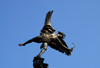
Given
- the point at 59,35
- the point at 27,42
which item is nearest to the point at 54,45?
the point at 59,35

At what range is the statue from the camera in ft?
41.8

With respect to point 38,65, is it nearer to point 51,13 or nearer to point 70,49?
point 70,49

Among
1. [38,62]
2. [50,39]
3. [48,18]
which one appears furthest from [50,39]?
[38,62]

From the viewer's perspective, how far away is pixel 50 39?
12.9 meters

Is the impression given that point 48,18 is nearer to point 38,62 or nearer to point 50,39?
point 50,39

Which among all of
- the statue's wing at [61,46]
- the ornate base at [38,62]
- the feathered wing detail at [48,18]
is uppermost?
the feathered wing detail at [48,18]

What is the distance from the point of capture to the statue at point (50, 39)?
12754 millimetres

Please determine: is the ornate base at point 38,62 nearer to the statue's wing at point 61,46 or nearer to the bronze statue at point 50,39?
the bronze statue at point 50,39

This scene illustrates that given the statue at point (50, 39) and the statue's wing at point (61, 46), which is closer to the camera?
the statue at point (50, 39)

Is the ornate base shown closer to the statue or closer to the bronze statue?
the statue

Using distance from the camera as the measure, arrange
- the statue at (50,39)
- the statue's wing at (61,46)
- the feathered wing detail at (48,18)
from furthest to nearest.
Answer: the feathered wing detail at (48,18) → the statue's wing at (61,46) → the statue at (50,39)

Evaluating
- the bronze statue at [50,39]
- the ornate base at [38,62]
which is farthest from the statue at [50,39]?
the ornate base at [38,62]

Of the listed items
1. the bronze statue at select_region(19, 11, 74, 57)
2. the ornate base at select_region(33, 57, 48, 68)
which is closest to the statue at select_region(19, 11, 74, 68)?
the bronze statue at select_region(19, 11, 74, 57)

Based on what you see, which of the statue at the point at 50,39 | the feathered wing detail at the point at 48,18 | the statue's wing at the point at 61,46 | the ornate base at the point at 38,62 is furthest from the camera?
the feathered wing detail at the point at 48,18
